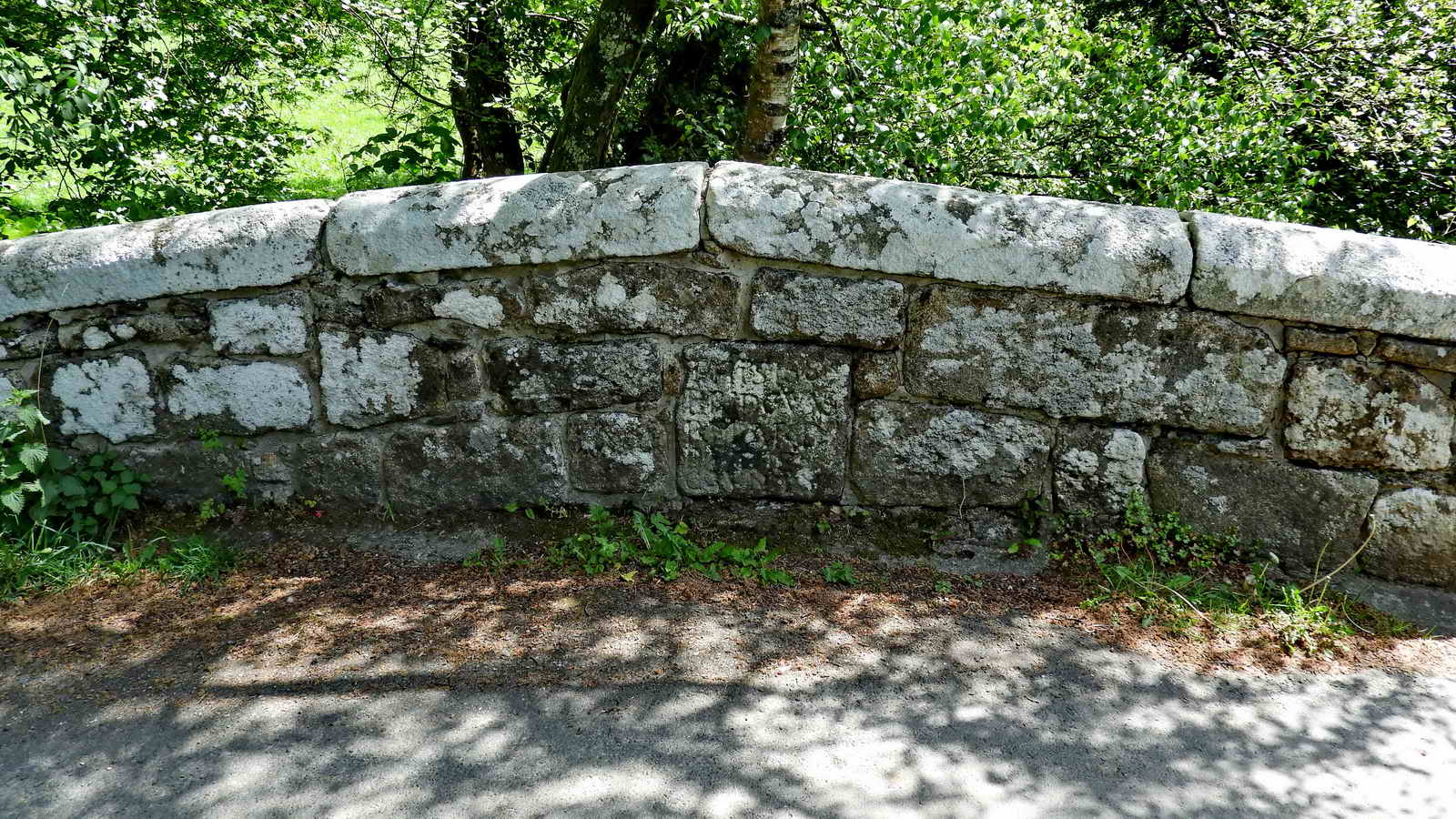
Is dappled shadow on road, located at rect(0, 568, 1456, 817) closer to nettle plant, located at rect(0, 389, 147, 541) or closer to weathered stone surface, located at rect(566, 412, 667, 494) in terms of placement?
weathered stone surface, located at rect(566, 412, 667, 494)

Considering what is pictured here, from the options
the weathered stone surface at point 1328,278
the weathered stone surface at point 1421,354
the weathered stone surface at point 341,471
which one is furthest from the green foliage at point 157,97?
the weathered stone surface at point 1421,354

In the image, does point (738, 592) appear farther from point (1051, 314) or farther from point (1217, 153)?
point (1217, 153)

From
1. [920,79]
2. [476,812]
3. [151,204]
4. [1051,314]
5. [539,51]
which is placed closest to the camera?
[476,812]

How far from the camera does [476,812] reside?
69.2 inches

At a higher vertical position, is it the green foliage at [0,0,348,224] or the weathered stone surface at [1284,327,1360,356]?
the green foliage at [0,0,348,224]

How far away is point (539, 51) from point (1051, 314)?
3499 mm

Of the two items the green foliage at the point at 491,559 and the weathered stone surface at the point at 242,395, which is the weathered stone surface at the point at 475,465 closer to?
the green foliage at the point at 491,559

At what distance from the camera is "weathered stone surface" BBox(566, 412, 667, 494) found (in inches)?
110

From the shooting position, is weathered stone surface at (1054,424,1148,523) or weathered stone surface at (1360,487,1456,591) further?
weathered stone surface at (1054,424,1148,523)

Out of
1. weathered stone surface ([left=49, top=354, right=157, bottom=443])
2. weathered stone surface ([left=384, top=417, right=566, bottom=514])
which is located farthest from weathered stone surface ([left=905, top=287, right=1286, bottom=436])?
weathered stone surface ([left=49, top=354, right=157, bottom=443])

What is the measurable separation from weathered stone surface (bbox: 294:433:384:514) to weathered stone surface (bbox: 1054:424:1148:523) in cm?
199

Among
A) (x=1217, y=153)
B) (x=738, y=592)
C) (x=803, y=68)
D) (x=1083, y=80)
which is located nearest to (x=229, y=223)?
(x=738, y=592)

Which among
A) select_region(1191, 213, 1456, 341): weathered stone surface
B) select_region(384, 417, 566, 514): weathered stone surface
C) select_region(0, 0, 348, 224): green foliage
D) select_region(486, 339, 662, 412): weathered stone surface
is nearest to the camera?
select_region(1191, 213, 1456, 341): weathered stone surface

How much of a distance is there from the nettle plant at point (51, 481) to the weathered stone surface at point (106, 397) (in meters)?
0.07
